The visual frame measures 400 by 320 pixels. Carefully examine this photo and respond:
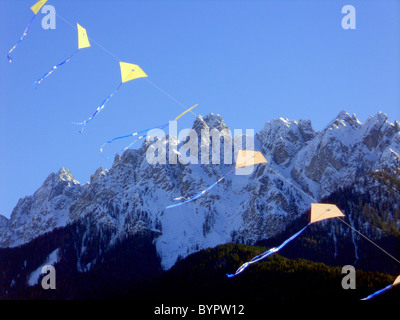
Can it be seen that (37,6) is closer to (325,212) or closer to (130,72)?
(130,72)

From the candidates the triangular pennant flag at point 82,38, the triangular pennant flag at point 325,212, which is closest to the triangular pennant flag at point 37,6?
the triangular pennant flag at point 82,38

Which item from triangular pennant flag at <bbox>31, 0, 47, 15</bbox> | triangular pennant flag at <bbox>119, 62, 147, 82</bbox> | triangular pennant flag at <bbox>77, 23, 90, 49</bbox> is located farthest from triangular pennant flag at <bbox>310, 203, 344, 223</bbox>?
triangular pennant flag at <bbox>31, 0, 47, 15</bbox>

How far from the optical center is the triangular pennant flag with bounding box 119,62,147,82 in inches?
1216

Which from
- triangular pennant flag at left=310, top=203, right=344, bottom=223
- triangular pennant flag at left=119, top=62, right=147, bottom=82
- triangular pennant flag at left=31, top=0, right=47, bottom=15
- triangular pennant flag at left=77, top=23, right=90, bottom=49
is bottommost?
triangular pennant flag at left=310, top=203, right=344, bottom=223

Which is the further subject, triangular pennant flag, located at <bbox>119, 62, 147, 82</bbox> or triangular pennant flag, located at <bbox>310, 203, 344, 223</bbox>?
triangular pennant flag, located at <bbox>310, 203, 344, 223</bbox>

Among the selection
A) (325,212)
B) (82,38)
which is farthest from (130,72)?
(325,212)

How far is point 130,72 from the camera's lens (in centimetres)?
3116

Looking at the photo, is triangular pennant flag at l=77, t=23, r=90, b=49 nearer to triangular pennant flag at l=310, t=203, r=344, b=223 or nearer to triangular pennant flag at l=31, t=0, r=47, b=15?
triangular pennant flag at l=31, t=0, r=47, b=15

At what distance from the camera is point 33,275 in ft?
421

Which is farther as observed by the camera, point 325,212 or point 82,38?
point 325,212

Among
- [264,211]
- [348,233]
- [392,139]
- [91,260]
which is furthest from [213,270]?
[392,139]
